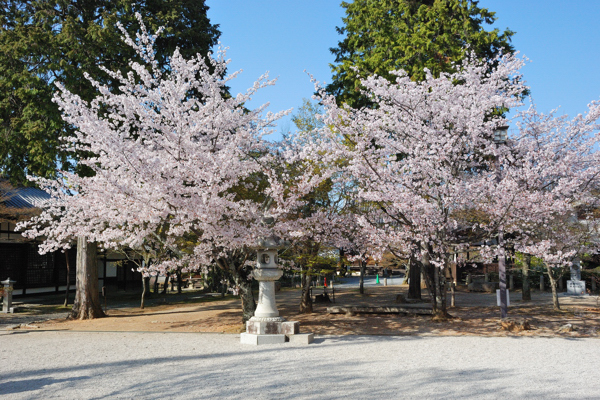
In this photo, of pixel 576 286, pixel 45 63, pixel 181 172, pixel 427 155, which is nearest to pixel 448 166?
pixel 427 155

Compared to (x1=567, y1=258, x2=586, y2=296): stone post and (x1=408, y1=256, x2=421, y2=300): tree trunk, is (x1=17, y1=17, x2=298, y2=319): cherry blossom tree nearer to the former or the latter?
(x1=408, y1=256, x2=421, y2=300): tree trunk

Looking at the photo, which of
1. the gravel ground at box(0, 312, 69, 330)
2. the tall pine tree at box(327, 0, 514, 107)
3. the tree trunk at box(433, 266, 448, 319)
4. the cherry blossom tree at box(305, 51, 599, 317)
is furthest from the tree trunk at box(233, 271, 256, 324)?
the tall pine tree at box(327, 0, 514, 107)

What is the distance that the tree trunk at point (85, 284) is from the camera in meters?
14.2

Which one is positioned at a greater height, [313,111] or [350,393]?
[313,111]

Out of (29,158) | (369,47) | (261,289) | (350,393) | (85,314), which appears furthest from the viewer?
(369,47)

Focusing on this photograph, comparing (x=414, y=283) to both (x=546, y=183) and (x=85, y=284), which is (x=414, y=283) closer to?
(x=546, y=183)

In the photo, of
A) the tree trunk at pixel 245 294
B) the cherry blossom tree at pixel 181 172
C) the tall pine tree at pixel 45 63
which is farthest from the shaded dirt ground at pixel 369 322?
the tall pine tree at pixel 45 63

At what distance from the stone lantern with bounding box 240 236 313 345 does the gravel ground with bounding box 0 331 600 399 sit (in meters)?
0.31

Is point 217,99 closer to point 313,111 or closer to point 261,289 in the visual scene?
point 261,289

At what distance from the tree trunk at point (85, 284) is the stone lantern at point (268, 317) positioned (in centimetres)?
699

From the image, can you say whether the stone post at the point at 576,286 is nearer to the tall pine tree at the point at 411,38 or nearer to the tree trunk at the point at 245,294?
the tall pine tree at the point at 411,38

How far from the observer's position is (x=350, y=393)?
5.75 metres

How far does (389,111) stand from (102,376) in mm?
9545

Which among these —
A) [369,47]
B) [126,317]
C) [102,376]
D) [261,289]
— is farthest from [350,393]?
[369,47]
